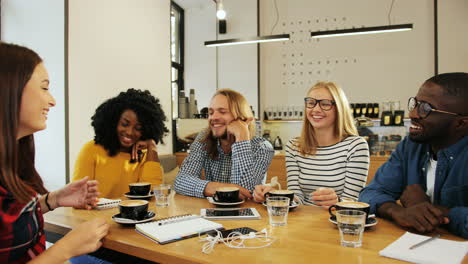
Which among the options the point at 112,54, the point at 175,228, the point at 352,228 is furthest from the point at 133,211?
the point at 112,54

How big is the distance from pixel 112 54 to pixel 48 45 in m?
0.68

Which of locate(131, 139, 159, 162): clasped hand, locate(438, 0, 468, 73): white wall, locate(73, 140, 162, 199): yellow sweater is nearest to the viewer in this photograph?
locate(73, 140, 162, 199): yellow sweater

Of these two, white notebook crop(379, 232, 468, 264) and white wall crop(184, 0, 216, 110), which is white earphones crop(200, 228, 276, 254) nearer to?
white notebook crop(379, 232, 468, 264)

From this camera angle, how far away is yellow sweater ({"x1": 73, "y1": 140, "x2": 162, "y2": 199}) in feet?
6.88

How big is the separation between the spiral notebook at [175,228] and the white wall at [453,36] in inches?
185

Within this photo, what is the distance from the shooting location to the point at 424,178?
1458mm

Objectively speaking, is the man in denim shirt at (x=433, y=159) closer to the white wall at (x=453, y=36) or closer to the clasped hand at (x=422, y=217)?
the clasped hand at (x=422, y=217)

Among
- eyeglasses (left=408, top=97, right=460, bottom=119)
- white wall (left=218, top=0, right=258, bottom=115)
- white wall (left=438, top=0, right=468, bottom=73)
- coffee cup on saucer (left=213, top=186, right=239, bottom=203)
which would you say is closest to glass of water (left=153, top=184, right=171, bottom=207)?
coffee cup on saucer (left=213, top=186, right=239, bottom=203)

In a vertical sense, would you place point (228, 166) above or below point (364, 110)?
below

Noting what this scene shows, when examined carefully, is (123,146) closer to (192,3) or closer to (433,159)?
(433,159)

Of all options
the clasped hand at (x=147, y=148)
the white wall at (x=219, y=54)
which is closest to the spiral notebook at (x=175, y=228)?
the clasped hand at (x=147, y=148)

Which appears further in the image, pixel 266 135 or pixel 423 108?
pixel 266 135

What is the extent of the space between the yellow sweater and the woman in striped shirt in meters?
0.87

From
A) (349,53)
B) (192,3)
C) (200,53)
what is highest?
(192,3)
